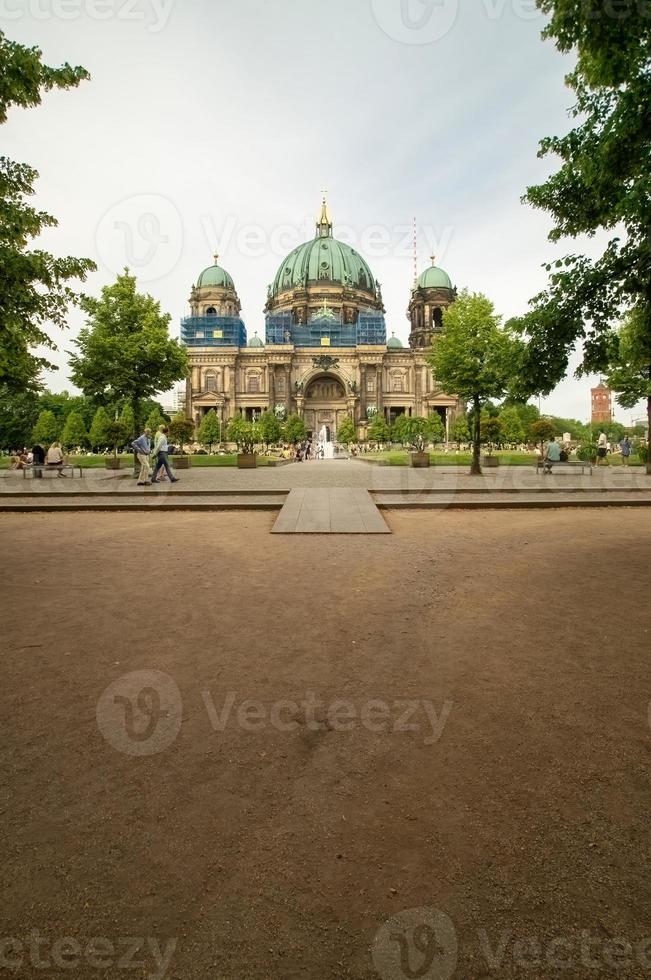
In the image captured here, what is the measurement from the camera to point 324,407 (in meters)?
90.5

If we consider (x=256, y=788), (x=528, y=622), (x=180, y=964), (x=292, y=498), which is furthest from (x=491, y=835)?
(x=292, y=498)

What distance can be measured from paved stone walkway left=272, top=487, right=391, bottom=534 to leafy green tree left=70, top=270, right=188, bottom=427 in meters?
14.4

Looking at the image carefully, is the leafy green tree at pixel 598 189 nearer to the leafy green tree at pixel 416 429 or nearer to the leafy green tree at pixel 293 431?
the leafy green tree at pixel 416 429

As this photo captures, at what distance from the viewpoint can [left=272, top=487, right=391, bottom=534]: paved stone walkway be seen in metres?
9.59

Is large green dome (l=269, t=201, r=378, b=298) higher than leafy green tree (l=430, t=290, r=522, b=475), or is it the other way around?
large green dome (l=269, t=201, r=378, b=298)

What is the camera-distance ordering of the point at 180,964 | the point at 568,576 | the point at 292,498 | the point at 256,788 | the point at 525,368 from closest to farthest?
the point at 180,964 → the point at 256,788 → the point at 568,576 → the point at 525,368 → the point at 292,498

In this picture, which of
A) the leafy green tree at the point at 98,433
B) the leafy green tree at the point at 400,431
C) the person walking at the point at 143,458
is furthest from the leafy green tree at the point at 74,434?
the person walking at the point at 143,458

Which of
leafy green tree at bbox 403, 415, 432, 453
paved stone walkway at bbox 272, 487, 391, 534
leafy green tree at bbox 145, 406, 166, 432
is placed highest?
leafy green tree at bbox 145, 406, 166, 432

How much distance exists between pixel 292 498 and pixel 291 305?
89.1 metres

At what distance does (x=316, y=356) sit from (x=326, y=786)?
90.7 meters

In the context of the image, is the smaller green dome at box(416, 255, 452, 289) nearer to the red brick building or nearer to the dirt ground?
the dirt ground

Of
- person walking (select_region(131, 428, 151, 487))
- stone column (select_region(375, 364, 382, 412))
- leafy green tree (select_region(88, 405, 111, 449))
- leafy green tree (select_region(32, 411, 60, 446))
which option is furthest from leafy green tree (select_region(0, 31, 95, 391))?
stone column (select_region(375, 364, 382, 412))

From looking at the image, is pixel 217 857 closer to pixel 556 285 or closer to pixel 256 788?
pixel 256 788

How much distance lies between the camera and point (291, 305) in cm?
9456
